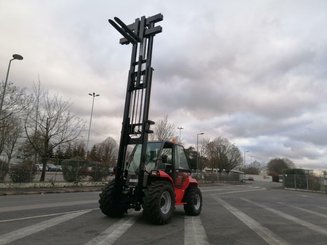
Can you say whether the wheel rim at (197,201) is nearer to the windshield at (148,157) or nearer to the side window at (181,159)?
the side window at (181,159)

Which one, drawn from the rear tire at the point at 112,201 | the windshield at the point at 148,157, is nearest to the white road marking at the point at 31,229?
the rear tire at the point at 112,201

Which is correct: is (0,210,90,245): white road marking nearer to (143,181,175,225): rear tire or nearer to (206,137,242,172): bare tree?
(143,181,175,225): rear tire

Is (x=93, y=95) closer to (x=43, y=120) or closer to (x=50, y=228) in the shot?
(x=43, y=120)

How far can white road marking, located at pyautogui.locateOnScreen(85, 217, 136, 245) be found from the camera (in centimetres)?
688

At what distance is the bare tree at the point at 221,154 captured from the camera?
10325 cm

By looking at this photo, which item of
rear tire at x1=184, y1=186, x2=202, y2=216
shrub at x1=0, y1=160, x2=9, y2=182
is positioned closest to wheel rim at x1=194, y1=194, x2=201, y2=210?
rear tire at x1=184, y1=186, x2=202, y2=216

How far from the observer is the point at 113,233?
25.5ft

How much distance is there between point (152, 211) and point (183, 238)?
4.96 ft

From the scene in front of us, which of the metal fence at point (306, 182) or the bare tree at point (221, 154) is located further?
the bare tree at point (221, 154)

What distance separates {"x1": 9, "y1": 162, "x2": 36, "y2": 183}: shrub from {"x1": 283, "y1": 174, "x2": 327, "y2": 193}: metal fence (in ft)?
105

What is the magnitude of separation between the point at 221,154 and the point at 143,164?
96.8m

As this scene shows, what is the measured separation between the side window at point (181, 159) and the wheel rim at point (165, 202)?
1447 mm

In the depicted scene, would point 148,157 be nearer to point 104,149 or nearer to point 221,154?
point 104,149

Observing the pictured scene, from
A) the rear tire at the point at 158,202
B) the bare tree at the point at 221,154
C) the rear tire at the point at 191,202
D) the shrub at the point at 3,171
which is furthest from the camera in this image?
the bare tree at the point at 221,154
